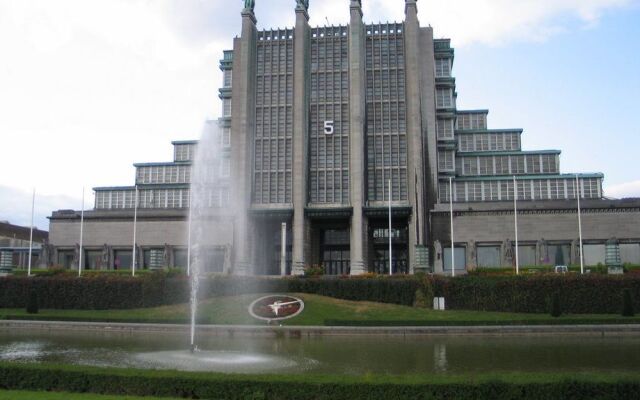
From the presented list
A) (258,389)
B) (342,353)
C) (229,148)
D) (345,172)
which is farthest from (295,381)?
(229,148)

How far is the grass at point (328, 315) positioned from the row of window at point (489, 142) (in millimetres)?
42387

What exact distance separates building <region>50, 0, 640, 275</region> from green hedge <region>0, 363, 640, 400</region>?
51.9m

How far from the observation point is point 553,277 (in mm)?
41594

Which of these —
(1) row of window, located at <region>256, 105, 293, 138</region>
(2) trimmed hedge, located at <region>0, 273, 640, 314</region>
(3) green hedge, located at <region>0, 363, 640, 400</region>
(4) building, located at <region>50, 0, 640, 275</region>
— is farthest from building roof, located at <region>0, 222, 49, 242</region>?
(3) green hedge, located at <region>0, 363, 640, 400</region>

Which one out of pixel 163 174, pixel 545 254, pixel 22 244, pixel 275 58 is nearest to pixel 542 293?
pixel 545 254

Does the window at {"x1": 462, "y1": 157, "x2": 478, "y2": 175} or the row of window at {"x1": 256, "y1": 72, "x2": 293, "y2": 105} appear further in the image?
the window at {"x1": 462, "y1": 157, "x2": 478, "y2": 175}

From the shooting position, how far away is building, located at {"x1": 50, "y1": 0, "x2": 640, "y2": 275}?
68875mm

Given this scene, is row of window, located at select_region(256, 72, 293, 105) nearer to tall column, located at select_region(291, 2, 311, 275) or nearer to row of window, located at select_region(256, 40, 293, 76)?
row of window, located at select_region(256, 40, 293, 76)

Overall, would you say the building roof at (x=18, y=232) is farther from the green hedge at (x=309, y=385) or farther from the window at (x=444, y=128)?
the green hedge at (x=309, y=385)

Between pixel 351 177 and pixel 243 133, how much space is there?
45.4 feet

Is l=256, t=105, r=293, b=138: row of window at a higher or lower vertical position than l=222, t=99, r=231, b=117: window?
lower

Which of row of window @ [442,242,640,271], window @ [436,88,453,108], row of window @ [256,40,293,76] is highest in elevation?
row of window @ [256,40,293,76]

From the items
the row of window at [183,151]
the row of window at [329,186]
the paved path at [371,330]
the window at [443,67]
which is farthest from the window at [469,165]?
the paved path at [371,330]

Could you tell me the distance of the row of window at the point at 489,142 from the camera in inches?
3130
